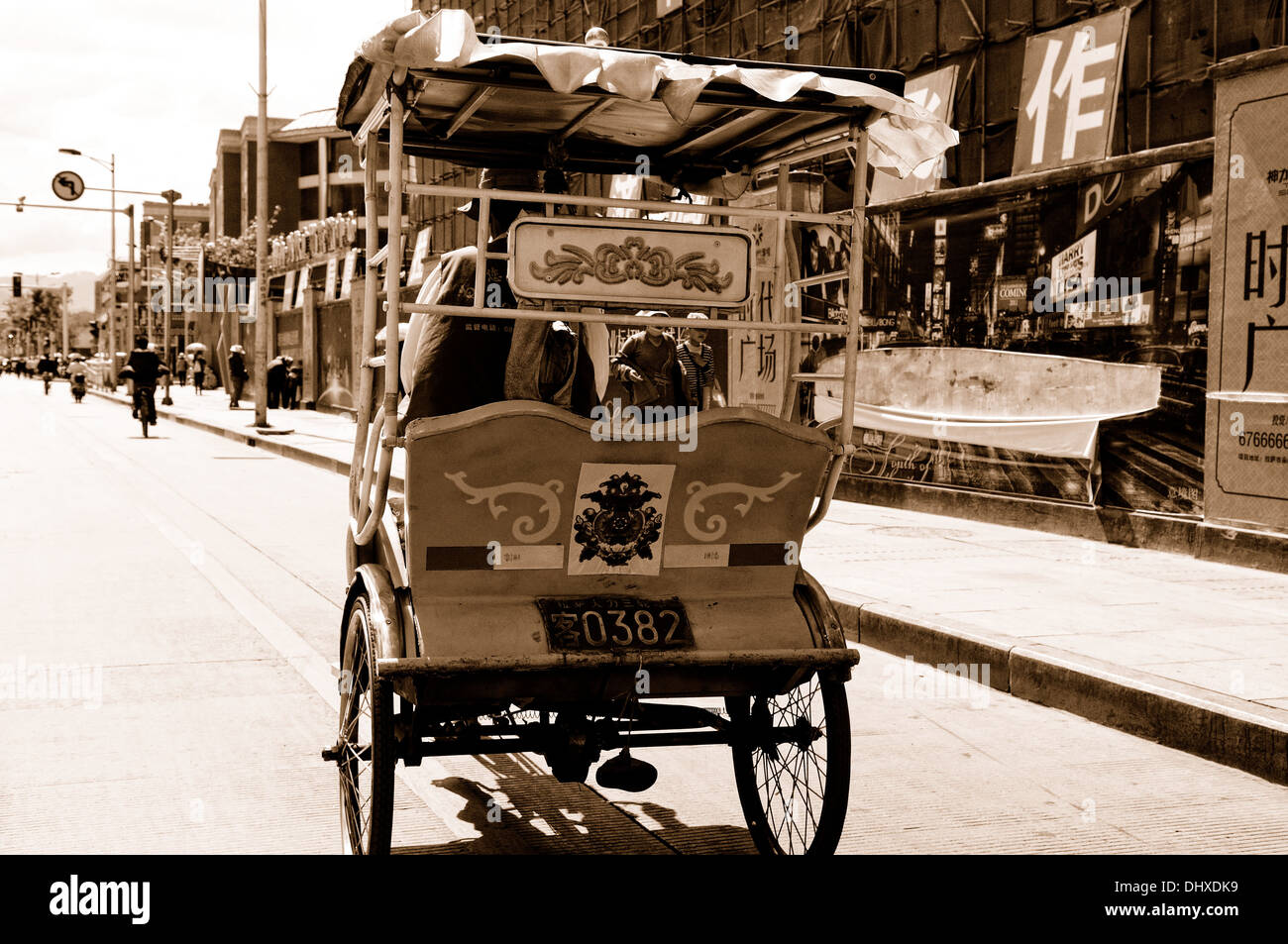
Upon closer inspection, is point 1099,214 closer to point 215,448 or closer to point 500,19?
point 215,448

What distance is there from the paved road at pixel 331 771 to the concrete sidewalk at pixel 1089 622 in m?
0.14

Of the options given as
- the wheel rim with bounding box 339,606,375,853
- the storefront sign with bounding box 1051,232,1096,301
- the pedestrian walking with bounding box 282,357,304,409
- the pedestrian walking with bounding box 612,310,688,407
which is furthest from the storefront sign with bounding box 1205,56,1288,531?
the pedestrian walking with bounding box 282,357,304,409

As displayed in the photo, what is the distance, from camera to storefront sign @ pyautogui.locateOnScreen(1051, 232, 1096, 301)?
11.6 m

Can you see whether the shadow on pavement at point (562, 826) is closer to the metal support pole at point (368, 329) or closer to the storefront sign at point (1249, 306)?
the metal support pole at point (368, 329)

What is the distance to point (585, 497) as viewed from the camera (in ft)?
12.6

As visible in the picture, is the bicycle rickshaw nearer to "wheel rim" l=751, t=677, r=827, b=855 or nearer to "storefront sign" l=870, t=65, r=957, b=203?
"wheel rim" l=751, t=677, r=827, b=855

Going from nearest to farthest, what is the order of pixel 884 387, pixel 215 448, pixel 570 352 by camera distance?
pixel 570 352 → pixel 884 387 → pixel 215 448

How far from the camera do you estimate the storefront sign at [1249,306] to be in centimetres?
966

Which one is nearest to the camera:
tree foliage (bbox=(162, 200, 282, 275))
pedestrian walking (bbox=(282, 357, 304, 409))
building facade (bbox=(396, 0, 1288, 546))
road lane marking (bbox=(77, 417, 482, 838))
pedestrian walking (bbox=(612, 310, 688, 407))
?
road lane marking (bbox=(77, 417, 482, 838))

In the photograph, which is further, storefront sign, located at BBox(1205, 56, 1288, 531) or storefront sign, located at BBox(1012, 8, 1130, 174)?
storefront sign, located at BBox(1012, 8, 1130, 174)

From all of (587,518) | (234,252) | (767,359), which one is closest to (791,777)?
(587,518)

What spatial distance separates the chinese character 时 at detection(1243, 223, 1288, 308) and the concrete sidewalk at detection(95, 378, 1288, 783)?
2.06m
